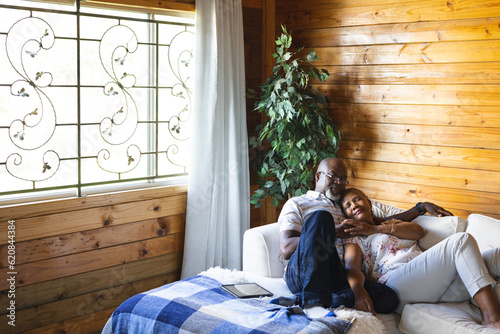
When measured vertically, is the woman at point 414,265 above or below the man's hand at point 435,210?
below

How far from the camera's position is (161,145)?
3.51 m

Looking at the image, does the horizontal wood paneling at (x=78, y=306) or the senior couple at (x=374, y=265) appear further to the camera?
the horizontal wood paneling at (x=78, y=306)

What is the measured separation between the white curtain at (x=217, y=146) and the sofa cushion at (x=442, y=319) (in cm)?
152

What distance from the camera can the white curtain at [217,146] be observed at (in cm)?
352

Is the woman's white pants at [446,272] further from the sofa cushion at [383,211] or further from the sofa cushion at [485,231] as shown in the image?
the sofa cushion at [383,211]

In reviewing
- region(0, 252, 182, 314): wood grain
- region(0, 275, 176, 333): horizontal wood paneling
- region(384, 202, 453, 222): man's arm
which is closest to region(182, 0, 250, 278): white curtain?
region(0, 252, 182, 314): wood grain

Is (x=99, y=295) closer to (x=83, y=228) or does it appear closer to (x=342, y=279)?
(x=83, y=228)

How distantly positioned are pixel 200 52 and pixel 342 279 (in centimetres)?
177

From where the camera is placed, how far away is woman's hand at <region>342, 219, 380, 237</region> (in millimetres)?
2822

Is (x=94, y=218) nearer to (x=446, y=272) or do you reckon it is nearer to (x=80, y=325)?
(x=80, y=325)

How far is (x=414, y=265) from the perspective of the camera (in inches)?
102

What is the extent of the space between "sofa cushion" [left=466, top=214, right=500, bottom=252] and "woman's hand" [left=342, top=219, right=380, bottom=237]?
53 centimetres

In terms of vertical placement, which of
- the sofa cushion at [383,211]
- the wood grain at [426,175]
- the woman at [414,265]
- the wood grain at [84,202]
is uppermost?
the wood grain at [426,175]

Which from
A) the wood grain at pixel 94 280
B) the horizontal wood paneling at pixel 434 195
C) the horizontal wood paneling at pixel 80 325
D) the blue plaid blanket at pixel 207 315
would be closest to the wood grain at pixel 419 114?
the horizontal wood paneling at pixel 434 195
